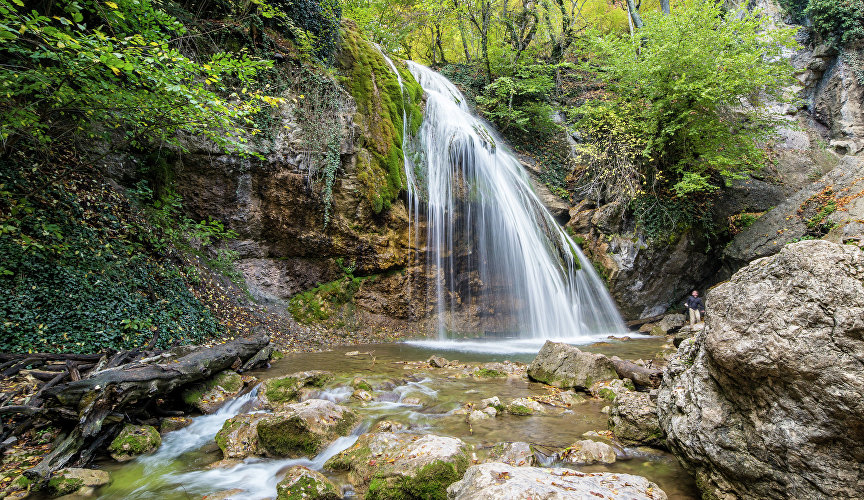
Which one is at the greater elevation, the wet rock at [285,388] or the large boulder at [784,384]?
the large boulder at [784,384]

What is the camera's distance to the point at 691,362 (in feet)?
10.4

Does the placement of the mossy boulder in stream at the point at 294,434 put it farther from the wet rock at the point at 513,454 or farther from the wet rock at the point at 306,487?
the wet rock at the point at 513,454

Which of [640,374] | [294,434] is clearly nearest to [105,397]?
[294,434]

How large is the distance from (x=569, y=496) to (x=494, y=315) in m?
9.83

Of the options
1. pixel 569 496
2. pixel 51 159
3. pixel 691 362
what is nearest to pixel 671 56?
pixel 691 362

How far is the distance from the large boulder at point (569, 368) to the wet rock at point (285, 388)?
3558 mm

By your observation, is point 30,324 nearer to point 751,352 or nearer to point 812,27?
point 751,352

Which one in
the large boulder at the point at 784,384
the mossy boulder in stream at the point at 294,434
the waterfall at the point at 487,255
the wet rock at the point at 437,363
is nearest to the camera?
the large boulder at the point at 784,384

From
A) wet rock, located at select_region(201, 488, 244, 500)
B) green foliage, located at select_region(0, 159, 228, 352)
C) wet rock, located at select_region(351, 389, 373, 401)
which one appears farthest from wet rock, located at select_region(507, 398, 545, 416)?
green foliage, located at select_region(0, 159, 228, 352)

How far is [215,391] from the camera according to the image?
5172mm

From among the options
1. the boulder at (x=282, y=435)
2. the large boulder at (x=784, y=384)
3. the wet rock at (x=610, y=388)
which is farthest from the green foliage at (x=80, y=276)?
the large boulder at (x=784, y=384)

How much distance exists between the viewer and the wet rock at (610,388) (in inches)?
207

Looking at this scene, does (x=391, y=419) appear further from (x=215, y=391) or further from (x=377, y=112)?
(x=377, y=112)

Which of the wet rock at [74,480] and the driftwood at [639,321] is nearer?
the wet rock at [74,480]
